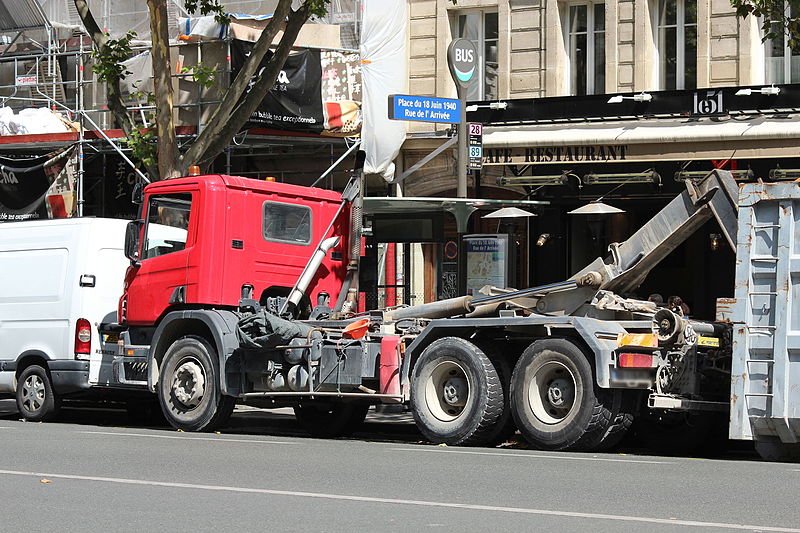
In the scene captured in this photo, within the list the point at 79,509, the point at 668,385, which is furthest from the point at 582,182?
the point at 79,509

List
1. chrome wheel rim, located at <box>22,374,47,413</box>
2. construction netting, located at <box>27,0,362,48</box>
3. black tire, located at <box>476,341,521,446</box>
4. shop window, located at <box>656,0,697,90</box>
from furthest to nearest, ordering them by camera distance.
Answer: construction netting, located at <box>27,0,362,48</box>, shop window, located at <box>656,0,697,90</box>, chrome wheel rim, located at <box>22,374,47,413</box>, black tire, located at <box>476,341,521,446</box>

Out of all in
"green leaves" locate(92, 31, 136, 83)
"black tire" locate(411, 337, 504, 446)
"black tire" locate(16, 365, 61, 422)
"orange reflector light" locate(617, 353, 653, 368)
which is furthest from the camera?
"green leaves" locate(92, 31, 136, 83)

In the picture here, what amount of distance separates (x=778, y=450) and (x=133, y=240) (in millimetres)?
7707

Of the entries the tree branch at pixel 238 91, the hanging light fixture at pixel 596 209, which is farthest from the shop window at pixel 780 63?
the tree branch at pixel 238 91

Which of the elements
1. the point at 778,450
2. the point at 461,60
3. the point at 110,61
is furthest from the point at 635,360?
the point at 110,61

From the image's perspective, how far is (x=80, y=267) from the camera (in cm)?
1658

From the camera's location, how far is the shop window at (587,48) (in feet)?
81.3

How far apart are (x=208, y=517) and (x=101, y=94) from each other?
68.5 ft

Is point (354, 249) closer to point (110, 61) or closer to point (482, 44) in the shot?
point (110, 61)

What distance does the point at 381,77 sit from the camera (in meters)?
25.4

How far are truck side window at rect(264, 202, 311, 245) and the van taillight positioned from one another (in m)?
2.90

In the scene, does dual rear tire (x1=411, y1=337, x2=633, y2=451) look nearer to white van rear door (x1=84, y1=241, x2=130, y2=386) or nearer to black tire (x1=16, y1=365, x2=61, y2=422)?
white van rear door (x1=84, y1=241, x2=130, y2=386)

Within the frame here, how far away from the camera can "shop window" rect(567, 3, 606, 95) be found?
81.3ft

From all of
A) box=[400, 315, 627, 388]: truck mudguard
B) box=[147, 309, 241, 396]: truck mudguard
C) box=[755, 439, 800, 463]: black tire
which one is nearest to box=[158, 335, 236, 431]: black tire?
box=[147, 309, 241, 396]: truck mudguard
